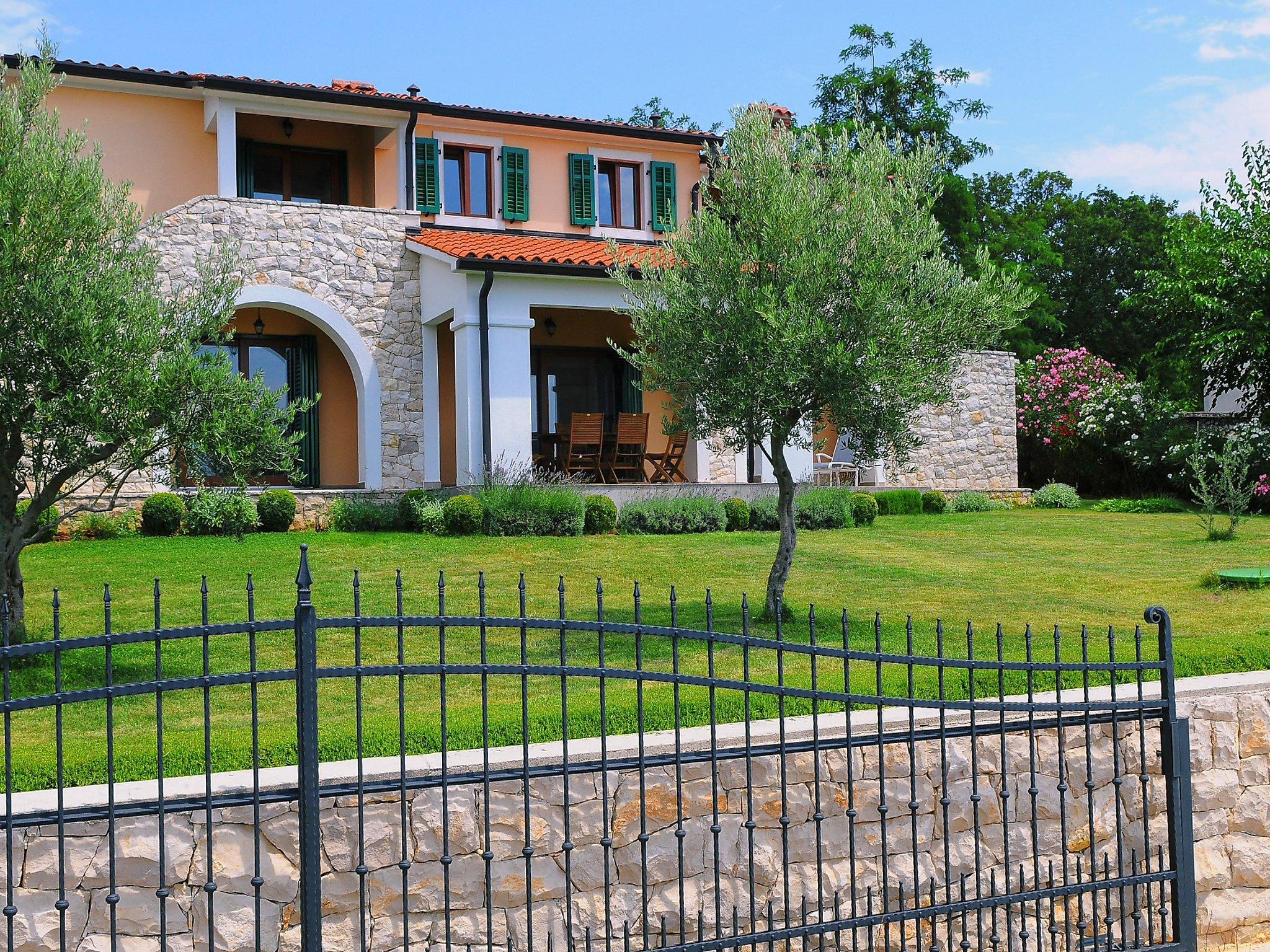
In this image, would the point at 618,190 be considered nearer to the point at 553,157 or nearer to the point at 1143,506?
the point at 553,157

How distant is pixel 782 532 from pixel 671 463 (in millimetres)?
7647

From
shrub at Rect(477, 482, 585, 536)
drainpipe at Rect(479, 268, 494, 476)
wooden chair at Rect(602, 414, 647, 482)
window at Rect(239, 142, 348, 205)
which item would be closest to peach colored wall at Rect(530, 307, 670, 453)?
wooden chair at Rect(602, 414, 647, 482)

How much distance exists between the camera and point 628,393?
19453mm

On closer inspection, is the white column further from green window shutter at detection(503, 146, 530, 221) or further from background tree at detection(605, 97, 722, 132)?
background tree at detection(605, 97, 722, 132)

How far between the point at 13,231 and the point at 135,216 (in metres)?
1.14

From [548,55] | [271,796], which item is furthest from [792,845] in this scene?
[548,55]

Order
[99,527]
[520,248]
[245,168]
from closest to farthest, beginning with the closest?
[99,527], [520,248], [245,168]

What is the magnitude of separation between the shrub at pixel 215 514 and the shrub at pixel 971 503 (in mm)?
11650

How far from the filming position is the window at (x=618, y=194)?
2031 centimetres

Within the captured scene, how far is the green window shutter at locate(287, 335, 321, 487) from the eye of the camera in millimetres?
17484

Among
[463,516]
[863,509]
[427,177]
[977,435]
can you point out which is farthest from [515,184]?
[977,435]

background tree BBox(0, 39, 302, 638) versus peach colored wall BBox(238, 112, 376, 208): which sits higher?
peach colored wall BBox(238, 112, 376, 208)

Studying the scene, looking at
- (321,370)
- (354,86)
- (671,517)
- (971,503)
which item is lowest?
(971,503)

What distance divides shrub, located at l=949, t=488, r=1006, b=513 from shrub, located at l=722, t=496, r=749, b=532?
547 cm
